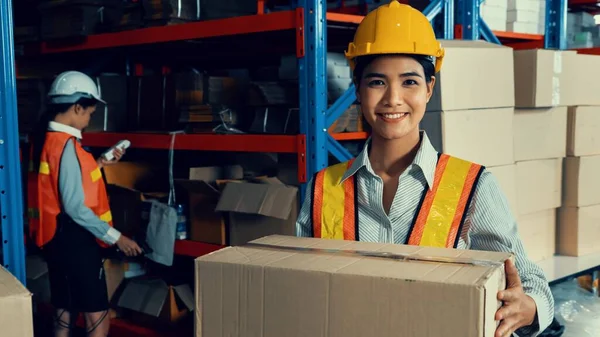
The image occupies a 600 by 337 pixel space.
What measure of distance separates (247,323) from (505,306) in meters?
0.45

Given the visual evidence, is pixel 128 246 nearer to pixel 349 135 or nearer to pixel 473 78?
pixel 349 135

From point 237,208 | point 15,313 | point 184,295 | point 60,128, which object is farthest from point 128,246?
point 15,313

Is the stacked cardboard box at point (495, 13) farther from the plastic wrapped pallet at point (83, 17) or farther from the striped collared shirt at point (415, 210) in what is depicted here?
the striped collared shirt at point (415, 210)

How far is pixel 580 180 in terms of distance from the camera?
3625 millimetres

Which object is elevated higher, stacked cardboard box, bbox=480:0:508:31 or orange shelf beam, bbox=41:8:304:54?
stacked cardboard box, bbox=480:0:508:31

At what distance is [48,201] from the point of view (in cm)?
370

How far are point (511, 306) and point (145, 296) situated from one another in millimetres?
3188

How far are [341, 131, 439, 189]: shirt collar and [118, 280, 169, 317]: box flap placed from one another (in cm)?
253

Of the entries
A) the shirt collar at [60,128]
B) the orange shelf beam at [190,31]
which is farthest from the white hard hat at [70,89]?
the orange shelf beam at [190,31]

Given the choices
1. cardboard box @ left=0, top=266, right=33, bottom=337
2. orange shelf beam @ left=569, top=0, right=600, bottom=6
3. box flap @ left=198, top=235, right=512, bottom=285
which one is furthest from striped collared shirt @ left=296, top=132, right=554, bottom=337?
orange shelf beam @ left=569, top=0, right=600, bottom=6

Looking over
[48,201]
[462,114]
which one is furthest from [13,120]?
[462,114]

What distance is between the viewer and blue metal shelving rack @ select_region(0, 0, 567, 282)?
8.96 ft

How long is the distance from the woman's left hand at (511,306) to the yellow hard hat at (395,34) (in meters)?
0.61

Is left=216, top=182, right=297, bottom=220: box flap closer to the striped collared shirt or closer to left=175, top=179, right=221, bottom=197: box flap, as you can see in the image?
left=175, top=179, right=221, bottom=197: box flap
